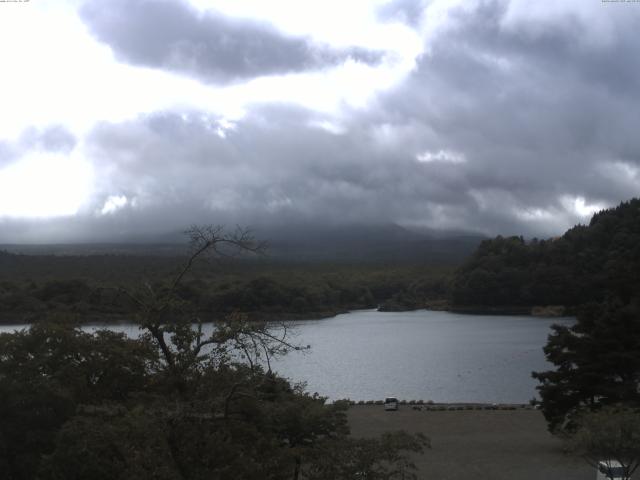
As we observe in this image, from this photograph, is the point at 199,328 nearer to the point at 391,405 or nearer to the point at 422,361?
the point at 391,405

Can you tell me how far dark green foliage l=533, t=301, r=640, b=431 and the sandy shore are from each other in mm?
1493

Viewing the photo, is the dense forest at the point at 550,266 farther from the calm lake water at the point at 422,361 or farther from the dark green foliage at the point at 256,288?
the calm lake water at the point at 422,361

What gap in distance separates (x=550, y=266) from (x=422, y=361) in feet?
195

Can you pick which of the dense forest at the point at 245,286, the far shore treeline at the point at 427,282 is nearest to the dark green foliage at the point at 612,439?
the dense forest at the point at 245,286

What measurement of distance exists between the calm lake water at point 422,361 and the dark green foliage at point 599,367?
11.9 m

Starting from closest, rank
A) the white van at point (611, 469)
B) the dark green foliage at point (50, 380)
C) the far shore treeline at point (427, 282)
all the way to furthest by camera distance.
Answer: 1. the dark green foliage at point (50, 380)
2. the white van at point (611, 469)
3. the far shore treeline at point (427, 282)

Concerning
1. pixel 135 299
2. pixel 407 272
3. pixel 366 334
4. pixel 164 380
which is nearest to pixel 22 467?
pixel 164 380

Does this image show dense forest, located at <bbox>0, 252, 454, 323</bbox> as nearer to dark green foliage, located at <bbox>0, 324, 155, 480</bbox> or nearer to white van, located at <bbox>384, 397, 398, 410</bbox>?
white van, located at <bbox>384, 397, 398, 410</bbox>

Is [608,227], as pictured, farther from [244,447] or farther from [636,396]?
[244,447]

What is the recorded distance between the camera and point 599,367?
19578 millimetres

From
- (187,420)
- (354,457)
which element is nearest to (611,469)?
(354,457)

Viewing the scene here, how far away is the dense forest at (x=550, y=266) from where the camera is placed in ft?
319

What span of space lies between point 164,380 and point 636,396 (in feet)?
50.2

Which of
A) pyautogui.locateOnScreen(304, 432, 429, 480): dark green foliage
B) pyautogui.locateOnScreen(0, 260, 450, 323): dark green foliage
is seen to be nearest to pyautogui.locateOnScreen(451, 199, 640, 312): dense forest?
pyautogui.locateOnScreen(0, 260, 450, 323): dark green foliage
